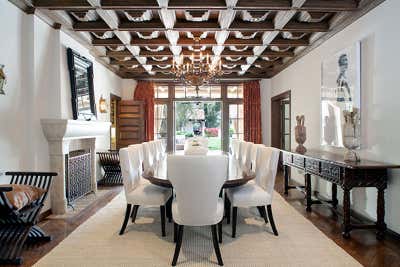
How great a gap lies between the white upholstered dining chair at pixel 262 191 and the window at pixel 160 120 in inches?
204

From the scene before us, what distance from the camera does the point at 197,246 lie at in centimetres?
290

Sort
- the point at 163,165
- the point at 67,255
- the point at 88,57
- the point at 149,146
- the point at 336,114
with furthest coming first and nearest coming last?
the point at 88,57 → the point at 149,146 → the point at 336,114 → the point at 163,165 → the point at 67,255

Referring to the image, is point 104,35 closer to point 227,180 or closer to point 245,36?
point 245,36

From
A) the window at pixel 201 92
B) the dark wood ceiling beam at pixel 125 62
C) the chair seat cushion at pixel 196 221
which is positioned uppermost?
the dark wood ceiling beam at pixel 125 62

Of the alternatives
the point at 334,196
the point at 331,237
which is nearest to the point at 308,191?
the point at 334,196

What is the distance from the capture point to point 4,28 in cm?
316

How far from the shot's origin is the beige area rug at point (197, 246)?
2559mm

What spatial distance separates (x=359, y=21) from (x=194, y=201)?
3.24m

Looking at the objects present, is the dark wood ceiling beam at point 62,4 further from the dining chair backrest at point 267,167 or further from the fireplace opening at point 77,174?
the dining chair backrest at point 267,167

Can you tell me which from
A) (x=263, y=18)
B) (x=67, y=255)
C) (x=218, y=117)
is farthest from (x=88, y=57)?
(x=218, y=117)

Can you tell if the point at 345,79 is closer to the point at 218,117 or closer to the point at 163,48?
the point at 163,48

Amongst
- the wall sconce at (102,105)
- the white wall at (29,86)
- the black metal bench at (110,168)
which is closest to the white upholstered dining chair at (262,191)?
the white wall at (29,86)

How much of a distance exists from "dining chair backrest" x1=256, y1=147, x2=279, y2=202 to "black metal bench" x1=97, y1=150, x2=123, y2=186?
3526 millimetres

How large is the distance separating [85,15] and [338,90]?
3859mm
